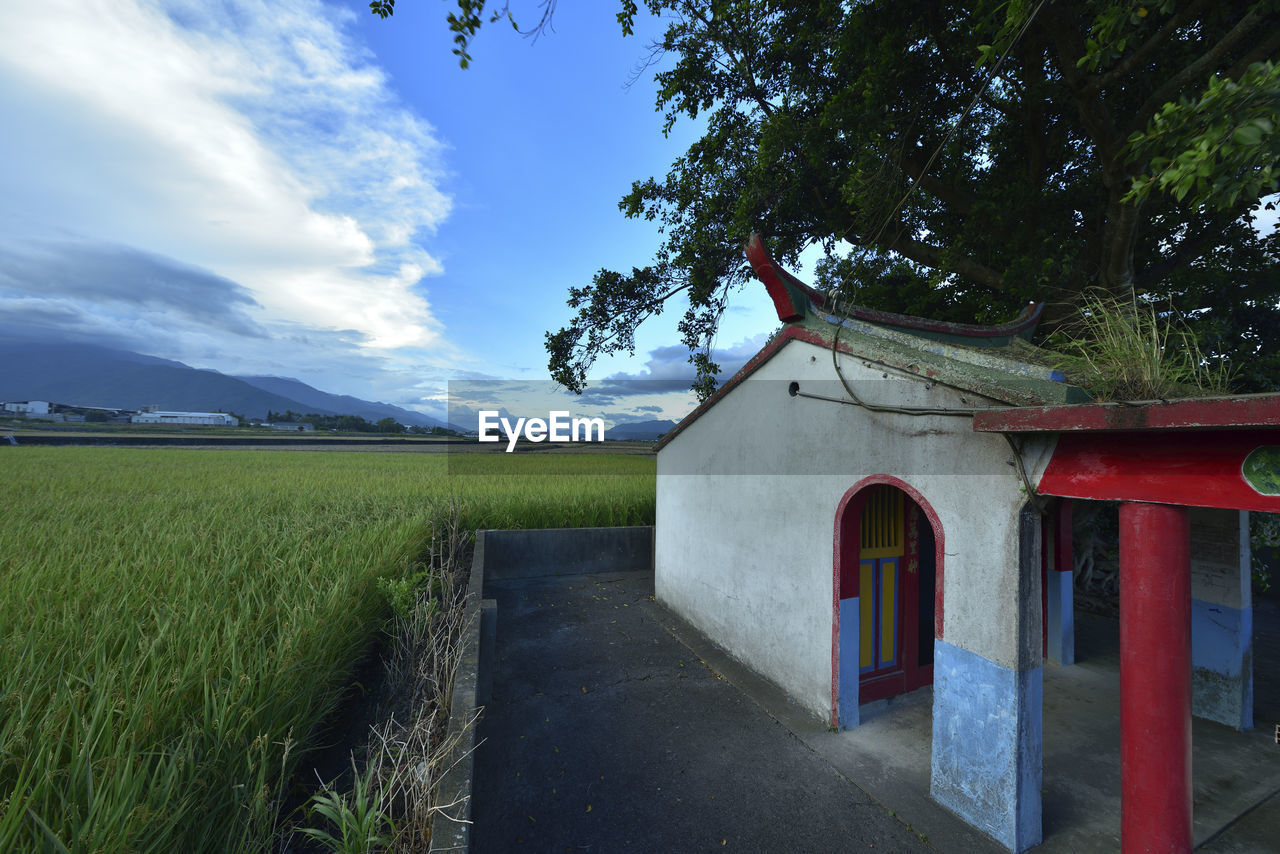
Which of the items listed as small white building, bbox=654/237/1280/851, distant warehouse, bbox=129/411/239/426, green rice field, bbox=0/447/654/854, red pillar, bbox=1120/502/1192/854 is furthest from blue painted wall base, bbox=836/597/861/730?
distant warehouse, bbox=129/411/239/426

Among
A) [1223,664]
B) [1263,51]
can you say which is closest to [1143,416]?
[1223,664]

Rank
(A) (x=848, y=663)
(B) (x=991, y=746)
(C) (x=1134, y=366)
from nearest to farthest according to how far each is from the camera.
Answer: (C) (x=1134, y=366) → (B) (x=991, y=746) → (A) (x=848, y=663)

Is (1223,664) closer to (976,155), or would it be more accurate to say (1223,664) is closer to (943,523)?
(943,523)

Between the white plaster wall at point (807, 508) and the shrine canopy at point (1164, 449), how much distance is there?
0.21 meters

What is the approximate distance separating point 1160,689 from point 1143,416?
1.48 m

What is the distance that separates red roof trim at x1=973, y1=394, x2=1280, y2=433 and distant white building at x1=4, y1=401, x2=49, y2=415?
441 feet

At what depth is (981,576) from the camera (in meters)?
3.32

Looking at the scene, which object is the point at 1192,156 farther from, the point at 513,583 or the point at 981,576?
the point at 513,583

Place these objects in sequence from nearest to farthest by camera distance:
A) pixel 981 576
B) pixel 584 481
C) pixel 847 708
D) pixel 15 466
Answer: pixel 981 576 → pixel 847 708 → pixel 584 481 → pixel 15 466

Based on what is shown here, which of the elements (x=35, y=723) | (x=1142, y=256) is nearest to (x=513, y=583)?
(x=35, y=723)

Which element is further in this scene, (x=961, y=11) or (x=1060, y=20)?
(x=961, y=11)

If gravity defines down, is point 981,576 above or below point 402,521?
above

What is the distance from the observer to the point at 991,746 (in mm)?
3258

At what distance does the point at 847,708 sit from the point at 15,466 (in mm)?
25210
